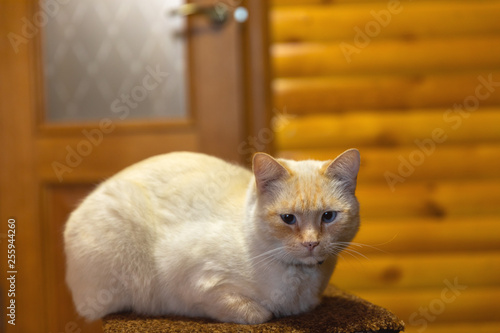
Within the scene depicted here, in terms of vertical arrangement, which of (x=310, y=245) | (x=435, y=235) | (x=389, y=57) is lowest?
(x=435, y=235)

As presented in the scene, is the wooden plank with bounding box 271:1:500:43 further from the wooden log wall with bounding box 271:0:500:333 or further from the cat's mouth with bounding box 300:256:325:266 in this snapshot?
the cat's mouth with bounding box 300:256:325:266

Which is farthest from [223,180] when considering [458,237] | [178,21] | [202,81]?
[458,237]

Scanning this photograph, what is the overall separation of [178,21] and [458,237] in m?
1.68

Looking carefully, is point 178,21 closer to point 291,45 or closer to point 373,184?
point 291,45

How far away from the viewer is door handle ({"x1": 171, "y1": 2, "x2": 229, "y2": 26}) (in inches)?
92.1

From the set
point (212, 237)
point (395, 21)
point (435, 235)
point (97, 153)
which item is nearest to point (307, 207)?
point (212, 237)

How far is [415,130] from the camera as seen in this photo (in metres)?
2.53

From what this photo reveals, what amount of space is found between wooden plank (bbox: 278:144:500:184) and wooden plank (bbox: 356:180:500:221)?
0.03 metres

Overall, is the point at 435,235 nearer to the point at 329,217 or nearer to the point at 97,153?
the point at 329,217

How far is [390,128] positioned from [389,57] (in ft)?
1.14

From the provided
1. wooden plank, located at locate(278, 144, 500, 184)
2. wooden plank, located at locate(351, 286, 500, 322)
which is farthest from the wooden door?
wooden plank, located at locate(351, 286, 500, 322)

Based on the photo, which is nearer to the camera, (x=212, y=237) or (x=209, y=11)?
(x=212, y=237)

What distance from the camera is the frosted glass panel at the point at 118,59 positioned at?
94.5 inches

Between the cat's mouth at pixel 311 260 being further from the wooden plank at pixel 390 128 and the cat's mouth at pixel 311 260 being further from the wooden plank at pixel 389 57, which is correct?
the wooden plank at pixel 389 57
